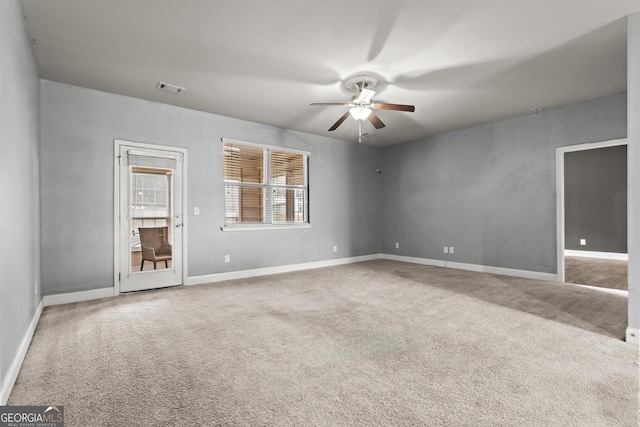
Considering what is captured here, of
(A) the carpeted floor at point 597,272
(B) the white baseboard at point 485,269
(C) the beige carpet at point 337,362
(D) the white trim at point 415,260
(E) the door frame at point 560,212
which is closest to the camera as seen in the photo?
(C) the beige carpet at point 337,362

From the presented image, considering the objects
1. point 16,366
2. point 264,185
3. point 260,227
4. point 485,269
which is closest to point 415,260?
point 485,269

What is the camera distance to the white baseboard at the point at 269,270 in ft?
16.2

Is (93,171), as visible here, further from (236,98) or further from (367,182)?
(367,182)

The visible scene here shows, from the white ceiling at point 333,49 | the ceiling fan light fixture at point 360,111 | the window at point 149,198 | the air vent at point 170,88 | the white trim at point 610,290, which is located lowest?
the white trim at point 610,290

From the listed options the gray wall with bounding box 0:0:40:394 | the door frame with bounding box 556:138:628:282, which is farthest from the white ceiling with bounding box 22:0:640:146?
the door frame with bounding box 556:138:628:282

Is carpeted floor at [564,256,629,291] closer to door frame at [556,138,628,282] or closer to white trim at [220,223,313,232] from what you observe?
door frame at [556,138,628,282]

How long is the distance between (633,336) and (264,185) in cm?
501

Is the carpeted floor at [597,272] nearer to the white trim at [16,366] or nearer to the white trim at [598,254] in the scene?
the white trim at [598,254]

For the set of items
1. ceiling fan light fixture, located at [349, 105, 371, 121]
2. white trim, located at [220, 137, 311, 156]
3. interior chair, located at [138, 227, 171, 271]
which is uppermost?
ceiling fan light fixture, located at [349, 105, 371, 121]

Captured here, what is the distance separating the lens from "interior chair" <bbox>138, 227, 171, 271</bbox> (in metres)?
4.47

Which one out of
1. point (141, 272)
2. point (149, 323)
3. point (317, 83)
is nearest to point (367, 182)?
point (317, 83)

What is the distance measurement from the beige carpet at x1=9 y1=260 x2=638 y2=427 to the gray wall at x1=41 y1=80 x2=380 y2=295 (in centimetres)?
83

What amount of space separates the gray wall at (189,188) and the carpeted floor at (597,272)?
3.80 metres

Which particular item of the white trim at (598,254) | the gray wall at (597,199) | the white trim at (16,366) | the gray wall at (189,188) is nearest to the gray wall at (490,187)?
the gray wall at (189,188)
